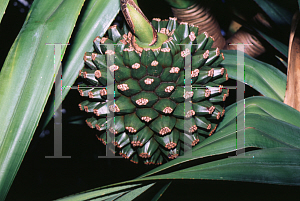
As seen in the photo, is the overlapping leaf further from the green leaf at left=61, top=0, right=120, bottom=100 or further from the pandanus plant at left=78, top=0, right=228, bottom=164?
the green leaf at left=61, top=0, right=120, bottom=100

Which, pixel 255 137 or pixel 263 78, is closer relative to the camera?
pixel 255 137

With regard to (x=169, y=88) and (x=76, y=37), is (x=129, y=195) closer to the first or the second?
(x=169, y=88)

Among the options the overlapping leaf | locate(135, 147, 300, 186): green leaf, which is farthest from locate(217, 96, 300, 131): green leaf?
locate(135, 147, 300, 186): green leaf

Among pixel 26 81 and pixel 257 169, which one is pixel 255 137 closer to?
pixel 257 169

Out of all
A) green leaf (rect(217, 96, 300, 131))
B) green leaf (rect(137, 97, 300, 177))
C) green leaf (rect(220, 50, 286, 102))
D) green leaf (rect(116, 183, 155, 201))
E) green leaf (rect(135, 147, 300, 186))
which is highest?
green leaf (rect(220, 50, 286, 102))

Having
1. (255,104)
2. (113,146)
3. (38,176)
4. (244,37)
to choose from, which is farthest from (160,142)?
(38,176)

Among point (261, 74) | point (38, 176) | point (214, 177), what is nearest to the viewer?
point (214, 177)

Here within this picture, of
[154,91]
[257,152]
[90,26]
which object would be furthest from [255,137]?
[90,26]
